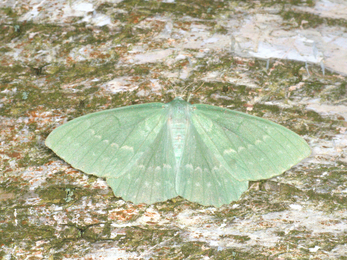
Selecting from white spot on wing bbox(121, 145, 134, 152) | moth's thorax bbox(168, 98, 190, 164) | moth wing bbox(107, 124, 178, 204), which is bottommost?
moth wing bbox(107, 124, 178, 204)

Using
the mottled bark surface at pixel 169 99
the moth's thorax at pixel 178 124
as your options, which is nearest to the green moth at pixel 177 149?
the moth's thorax at pixel 178 124

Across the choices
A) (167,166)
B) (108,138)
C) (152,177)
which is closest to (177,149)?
(167,166)

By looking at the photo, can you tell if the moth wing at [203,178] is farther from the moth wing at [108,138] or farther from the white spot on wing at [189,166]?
the moth wing at [108,138]

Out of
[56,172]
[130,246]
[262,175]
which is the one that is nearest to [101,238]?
[130,246]

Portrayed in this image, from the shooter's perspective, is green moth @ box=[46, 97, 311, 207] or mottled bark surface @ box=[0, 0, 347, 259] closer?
green moth @ box=[46, 97, 311, 207]

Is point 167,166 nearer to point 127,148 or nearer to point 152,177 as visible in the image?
point 152,177

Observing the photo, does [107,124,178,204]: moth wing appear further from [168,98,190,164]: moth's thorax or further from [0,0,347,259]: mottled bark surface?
[0,0,347,259]: mottled bark surface

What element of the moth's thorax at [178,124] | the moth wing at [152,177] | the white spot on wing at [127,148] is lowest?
the moth wing at [152,177]

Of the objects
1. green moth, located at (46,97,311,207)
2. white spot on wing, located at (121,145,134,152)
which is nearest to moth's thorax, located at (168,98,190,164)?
green moth, located at (46,97,311,207)
